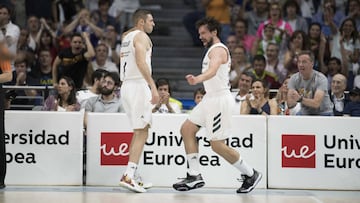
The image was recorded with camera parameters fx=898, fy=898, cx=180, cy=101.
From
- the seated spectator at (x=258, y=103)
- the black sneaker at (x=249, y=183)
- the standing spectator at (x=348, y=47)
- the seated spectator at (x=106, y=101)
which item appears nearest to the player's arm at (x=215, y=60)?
the black sneaker at (x=249, y=183)

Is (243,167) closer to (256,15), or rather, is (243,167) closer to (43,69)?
(43,69)

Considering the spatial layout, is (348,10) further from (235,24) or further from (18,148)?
(18,148)

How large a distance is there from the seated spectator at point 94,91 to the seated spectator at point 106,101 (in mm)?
237

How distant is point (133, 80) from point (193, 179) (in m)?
1.45

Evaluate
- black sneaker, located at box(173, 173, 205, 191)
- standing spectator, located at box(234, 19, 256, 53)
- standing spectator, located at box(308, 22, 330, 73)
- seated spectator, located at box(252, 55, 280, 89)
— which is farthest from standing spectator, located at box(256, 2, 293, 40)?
black sneaker, located at box(173, 173, 205, 191)

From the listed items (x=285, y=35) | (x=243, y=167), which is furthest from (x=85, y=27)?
(x=243, y=167)

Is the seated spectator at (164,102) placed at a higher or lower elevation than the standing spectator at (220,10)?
lower

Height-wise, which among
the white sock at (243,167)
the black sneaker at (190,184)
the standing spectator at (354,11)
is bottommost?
the black sneaker at (190,184)

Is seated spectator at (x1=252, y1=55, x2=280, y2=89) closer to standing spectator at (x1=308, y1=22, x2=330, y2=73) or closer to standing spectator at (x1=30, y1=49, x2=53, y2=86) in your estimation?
standing spectator at (x1=308, y1=22, x2=330, y2=73)

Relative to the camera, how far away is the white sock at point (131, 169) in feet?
36.1

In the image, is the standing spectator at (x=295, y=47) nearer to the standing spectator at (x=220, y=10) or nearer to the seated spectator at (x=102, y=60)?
the standing spectator at (x=220, y=10)

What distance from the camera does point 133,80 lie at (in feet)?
36.9

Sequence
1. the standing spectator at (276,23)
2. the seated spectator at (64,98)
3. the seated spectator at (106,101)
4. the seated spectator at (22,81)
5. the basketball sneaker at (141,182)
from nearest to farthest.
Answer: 1. the basketball sneaker at (141,182)
2. the seated spectator at (106,101)
3. the seated spectator at (64,98)
4. the seated spectator at (22,81)
5. the standing spectator at (276,23)

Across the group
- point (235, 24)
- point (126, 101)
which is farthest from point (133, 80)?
point (235, 24)
